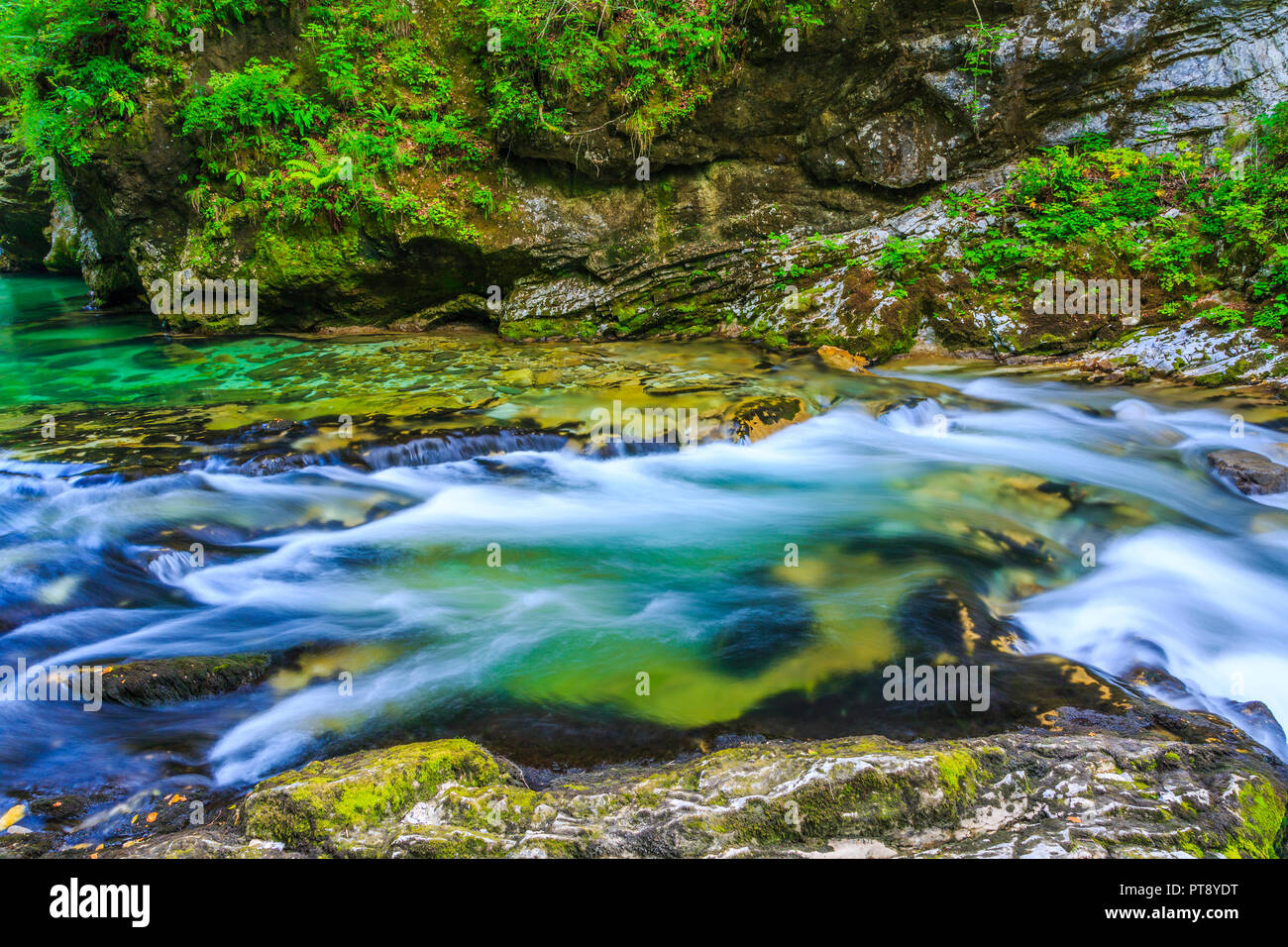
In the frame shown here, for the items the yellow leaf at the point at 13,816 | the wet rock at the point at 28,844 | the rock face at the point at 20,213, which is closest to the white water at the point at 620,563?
the yellow leaf at the point at 13,816

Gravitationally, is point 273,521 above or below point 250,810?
above

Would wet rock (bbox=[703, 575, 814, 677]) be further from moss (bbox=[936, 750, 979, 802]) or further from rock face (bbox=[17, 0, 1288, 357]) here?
rock face (bbox=[17, 0, 1288, 357])

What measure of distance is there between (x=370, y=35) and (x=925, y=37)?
784 cm

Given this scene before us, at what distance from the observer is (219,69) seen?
10.4 m

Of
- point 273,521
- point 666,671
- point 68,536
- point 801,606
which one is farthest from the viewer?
point 273,521

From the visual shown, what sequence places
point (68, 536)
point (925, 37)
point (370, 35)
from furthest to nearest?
point (370, 35) < point (925, 37) < point (68, 536)

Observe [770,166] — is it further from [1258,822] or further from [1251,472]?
[1258,822]

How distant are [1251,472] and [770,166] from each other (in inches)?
277

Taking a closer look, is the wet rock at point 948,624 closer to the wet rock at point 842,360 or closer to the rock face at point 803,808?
the rock face at point 803,808

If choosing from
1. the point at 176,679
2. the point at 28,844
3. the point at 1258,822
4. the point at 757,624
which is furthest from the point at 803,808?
the point at 176,679

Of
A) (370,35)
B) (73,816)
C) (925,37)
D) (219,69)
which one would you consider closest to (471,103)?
(370,35)

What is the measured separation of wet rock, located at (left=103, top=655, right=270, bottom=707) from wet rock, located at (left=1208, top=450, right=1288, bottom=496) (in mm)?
7859

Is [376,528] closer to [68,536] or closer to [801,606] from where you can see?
[68,536]

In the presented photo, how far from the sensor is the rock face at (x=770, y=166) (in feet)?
31.5
